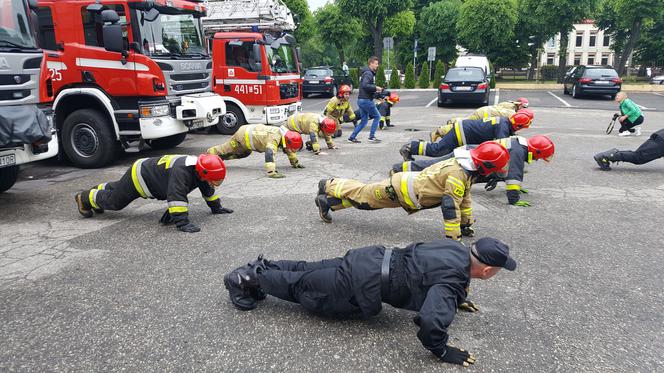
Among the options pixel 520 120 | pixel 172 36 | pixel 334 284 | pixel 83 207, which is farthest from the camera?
pixel 172 36

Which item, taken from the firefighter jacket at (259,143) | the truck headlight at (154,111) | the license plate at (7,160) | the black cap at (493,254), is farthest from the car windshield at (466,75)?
the black cap at (493,254)

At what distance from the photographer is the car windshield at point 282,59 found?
494 inches

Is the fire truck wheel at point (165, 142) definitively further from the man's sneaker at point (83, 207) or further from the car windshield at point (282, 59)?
the man's sneaker at point (83, 207)

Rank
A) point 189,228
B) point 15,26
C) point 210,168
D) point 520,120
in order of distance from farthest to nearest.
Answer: point 520,120 → point 15,26 → point 189,228 → point 210,168

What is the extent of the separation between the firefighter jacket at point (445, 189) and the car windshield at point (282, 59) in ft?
27.3

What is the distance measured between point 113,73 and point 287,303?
21.1 ft

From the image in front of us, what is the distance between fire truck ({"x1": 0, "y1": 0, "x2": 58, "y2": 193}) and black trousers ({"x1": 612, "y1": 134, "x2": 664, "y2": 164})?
9.03 metres

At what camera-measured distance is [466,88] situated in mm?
19453

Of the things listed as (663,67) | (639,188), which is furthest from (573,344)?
(663,67)

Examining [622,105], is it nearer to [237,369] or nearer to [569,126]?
[569,126]

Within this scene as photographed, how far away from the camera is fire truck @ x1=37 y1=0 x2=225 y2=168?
8.41 metres

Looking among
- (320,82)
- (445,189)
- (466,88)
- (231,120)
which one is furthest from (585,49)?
(445,189)

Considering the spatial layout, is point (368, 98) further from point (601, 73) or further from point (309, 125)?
point (601, 73)

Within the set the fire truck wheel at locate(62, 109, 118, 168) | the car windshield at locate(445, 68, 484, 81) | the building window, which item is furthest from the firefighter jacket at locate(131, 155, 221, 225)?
the building window
